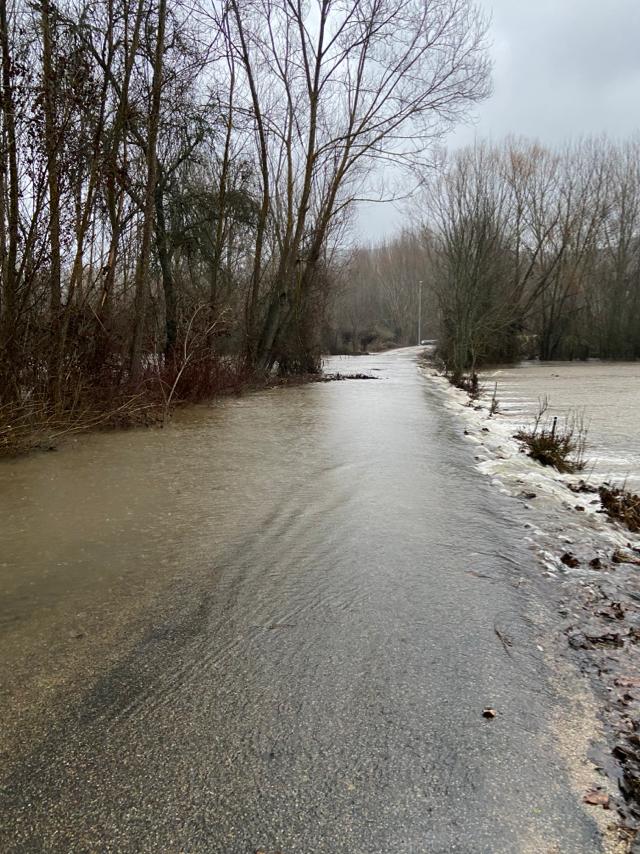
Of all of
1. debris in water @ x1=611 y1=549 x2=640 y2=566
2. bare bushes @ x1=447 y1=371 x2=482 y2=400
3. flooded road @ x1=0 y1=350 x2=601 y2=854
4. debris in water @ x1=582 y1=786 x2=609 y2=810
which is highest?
bare bushes @ x1=447 y1=371 x2=482 y2=400

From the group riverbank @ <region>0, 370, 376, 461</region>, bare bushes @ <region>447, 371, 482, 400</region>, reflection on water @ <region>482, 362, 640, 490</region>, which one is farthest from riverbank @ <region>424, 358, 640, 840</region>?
bare bushes @ <region>447, 371, 482, 400</region>

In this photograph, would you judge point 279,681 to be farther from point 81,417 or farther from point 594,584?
point 81,417

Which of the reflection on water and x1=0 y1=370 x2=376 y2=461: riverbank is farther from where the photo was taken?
the reflection on water

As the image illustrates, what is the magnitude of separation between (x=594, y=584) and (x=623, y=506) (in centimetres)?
169

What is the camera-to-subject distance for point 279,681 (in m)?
2.04

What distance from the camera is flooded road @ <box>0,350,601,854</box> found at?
144 cm

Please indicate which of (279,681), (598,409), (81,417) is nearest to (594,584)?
(279,681)

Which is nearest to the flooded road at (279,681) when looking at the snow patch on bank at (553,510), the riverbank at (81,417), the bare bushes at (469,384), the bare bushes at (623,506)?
the snow patch on bank at (553,510)

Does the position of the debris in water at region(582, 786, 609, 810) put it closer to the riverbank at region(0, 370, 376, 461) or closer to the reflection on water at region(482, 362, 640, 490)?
the reflection on water at region(482, 362, 640, 490)

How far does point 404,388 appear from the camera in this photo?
14.9 metres

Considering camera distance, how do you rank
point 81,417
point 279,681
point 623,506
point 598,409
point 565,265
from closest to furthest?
1. point 279,681
2. point 623,506
3. point 81,417
4. point 598,409
5. point 565,265

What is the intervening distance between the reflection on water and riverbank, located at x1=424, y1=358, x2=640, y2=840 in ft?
2.01

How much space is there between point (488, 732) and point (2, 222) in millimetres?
6659

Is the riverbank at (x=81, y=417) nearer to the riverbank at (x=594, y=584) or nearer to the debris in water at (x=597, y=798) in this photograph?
the riverbank at (x=594, y=584)
